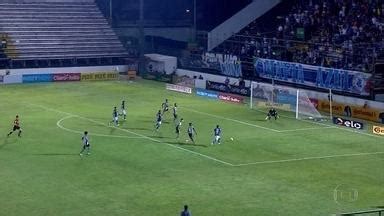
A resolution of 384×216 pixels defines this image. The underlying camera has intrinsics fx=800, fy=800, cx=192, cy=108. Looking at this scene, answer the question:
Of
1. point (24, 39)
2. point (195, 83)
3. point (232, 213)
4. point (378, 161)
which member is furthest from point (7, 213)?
point (24, 39)

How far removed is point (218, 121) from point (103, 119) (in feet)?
27.3

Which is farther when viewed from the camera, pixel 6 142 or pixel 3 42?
pixel 3 42

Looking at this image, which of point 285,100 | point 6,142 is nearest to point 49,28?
point 285,100

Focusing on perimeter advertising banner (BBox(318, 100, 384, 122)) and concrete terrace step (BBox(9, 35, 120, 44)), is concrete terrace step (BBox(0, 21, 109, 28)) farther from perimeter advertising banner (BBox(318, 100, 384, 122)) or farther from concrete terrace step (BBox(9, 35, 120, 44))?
perimeter advertising banner (BBox(318, 100, 384, 122))

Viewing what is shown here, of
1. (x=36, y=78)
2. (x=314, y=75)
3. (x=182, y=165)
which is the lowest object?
(x=182, y=165)

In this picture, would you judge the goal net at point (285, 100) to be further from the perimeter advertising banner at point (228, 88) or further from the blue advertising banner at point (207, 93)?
the blue advertising banner at point (207, 93)

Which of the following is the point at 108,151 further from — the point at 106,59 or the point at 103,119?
the point at 106,59

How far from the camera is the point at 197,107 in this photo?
6450cm

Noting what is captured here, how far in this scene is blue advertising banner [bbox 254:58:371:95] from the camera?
2525 inches

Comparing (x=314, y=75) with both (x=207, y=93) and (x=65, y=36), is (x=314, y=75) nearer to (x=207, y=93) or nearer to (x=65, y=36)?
(x=207, y=93)

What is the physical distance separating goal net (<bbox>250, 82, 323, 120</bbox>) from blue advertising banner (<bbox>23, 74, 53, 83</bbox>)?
77.1 feet

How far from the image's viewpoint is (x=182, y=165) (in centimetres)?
4272

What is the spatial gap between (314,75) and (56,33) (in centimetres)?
3336

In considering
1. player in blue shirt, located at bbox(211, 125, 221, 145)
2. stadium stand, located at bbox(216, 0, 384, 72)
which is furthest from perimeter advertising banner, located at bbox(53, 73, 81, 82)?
player in blue shirt, located at bbox(211, 125, 221, 145)
